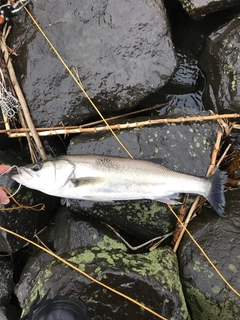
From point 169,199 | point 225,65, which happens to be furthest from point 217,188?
point 225,65

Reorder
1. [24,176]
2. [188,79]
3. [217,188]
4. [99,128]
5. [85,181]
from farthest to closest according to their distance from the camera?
[188,79], [99,128], [217,188], [85,181], [24,176]

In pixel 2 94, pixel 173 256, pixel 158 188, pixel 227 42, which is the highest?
pixel 2 94

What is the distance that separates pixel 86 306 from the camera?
332cm

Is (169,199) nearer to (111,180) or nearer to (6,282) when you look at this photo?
(111,180)

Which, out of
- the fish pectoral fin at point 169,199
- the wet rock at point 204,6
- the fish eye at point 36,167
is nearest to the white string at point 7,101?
the fish eye at point 36,167

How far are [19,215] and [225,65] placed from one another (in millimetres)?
2850

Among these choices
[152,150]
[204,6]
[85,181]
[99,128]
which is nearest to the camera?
[85,181]

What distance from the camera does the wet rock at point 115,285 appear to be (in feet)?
11.0

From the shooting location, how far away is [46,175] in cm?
339

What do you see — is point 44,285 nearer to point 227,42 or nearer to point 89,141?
point 89,141

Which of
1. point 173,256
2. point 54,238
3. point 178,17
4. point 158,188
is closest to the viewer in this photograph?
point 158,188

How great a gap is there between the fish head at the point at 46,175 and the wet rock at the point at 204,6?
228 centimetres

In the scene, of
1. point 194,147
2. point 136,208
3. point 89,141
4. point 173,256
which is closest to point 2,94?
point 89,141

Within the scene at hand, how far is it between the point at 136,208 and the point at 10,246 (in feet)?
4.76
